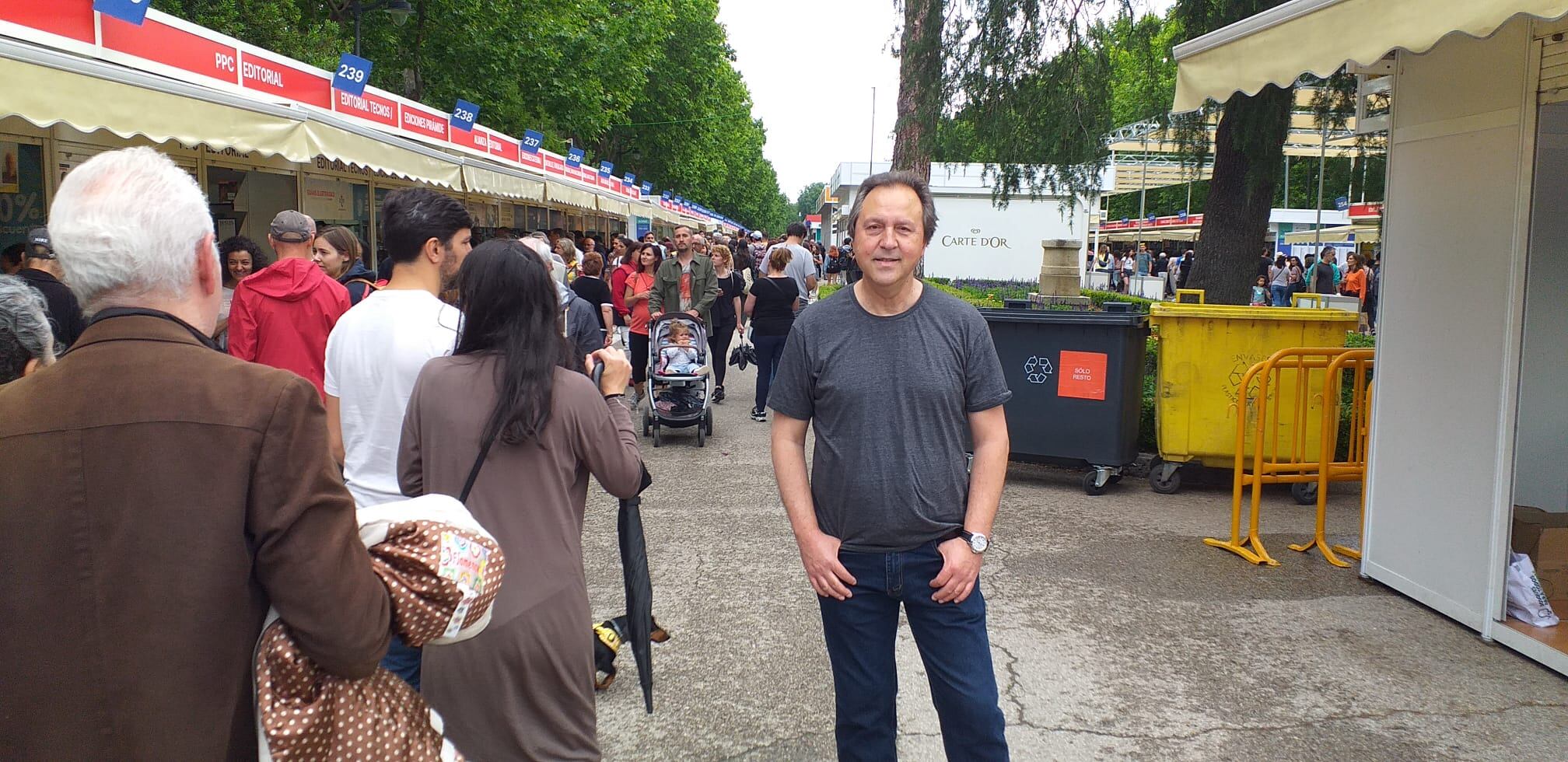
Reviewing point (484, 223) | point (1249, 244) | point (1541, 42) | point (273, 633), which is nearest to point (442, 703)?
point (273, 633)

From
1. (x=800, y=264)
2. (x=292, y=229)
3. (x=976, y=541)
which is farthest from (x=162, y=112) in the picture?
(x=800, y=264)

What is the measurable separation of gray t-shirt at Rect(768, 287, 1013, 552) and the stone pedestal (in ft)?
69.5

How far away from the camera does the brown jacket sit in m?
1.53

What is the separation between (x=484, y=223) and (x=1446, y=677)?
2281 centimetres

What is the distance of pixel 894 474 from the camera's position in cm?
279

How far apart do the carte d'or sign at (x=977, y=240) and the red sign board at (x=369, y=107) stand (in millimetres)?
16808

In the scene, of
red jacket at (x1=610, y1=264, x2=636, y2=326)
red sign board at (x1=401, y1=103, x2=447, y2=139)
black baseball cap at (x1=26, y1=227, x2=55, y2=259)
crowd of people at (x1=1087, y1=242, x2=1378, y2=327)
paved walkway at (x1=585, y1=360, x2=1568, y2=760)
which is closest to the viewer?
paved walkway at (x1=585, y1=360, x2=1568, y2=760)

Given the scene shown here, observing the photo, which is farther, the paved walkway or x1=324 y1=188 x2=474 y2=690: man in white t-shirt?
the paved walkway

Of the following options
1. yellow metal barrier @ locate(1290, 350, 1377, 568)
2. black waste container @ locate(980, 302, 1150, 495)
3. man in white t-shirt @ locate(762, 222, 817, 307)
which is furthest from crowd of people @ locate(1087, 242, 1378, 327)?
yellow metal barrier @ locate(1290, 350, 1377, 568)

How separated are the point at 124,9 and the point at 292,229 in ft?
24.2

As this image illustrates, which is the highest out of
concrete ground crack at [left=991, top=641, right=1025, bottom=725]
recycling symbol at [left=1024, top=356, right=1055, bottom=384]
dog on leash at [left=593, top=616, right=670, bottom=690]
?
recycling symbol at [left=1024, top=356, right=1055, bottom=384]

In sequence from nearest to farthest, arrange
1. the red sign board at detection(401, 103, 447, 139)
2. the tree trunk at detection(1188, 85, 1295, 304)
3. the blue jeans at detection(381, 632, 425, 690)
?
the blue jeans at detection(381, 632, 425, 690)
the tree trunk at detection(1188, 85, 1295, 304)
the red sign board at detection(401, 103, 447, 139)

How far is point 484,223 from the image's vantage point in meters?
24.8

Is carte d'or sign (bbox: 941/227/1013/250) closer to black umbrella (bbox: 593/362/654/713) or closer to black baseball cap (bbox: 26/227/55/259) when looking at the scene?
black baseball cap (bbox: 26/227/55/259)
